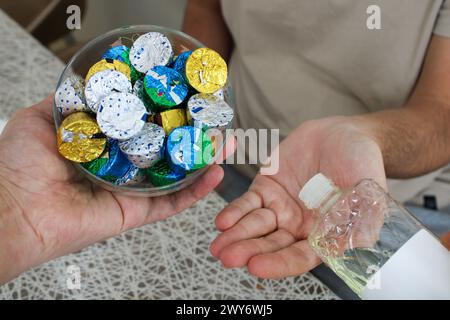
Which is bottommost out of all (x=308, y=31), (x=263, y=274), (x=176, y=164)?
(x=263, y=274)

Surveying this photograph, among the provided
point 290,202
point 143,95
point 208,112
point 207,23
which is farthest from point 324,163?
point 207,23

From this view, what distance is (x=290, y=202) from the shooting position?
75cm

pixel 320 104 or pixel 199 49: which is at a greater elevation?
pixel 199 49

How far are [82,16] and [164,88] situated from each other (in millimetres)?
1052

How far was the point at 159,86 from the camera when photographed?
72 cm

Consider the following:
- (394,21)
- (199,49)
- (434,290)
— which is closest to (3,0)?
(199,49)

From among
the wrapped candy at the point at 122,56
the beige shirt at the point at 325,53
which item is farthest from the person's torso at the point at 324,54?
the wrapped candy at the point at 122,56

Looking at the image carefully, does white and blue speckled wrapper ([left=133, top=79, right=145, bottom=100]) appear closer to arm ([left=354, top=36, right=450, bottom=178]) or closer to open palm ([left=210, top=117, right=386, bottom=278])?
open palm ([left=210, top=117, right=386, bottom=278])

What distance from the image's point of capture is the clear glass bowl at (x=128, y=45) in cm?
67

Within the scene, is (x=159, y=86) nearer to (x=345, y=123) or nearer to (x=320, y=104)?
(x=345, y=123)

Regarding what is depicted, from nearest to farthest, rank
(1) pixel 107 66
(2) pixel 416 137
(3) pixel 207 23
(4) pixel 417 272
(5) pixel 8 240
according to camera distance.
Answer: (4) pixel 417 272 < (5) pixel 8 240 < (1) pixel 107 66 < (2) pixel 416 137 < (3) pixel 207 23

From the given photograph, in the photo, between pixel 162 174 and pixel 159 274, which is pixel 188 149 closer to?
pixel 162 174

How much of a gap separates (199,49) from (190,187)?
22 centimetres

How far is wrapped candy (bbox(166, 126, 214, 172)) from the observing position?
680mm
